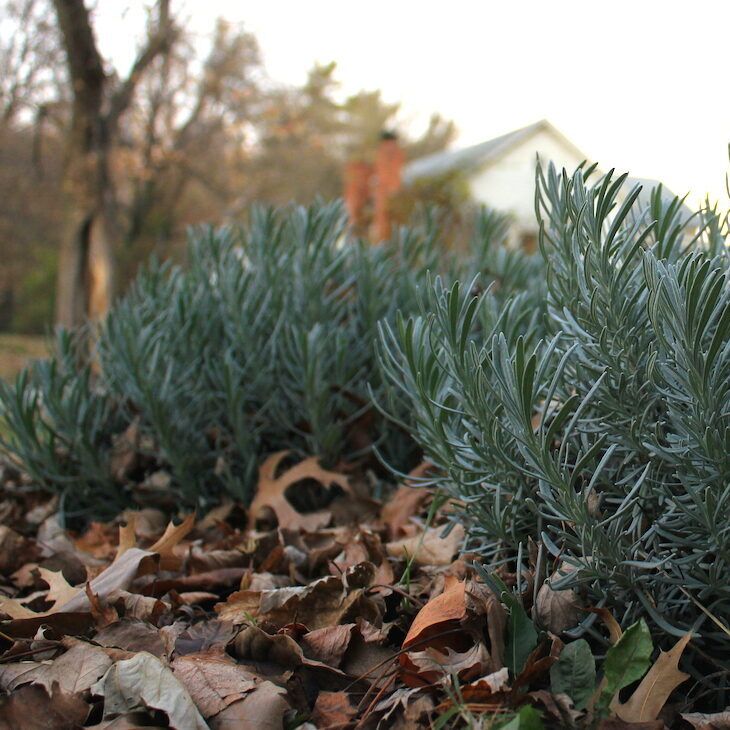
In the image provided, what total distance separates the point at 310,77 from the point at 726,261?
23494 millimetres

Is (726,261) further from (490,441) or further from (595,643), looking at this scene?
(595,643)

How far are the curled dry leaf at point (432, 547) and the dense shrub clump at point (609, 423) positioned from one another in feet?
0.73

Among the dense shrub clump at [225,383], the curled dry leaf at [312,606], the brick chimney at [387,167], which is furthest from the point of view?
the brick chimney at [387,167]

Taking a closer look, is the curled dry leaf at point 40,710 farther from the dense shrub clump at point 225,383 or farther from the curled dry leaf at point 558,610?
the dense shrub clump at point 225,383

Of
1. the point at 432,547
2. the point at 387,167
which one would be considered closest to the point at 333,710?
the point at 432,547

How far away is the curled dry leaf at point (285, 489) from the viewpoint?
2.19 meters

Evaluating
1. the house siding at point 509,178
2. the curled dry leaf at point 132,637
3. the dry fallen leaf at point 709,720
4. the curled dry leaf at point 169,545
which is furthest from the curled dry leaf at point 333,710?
the house siding at point 509,178

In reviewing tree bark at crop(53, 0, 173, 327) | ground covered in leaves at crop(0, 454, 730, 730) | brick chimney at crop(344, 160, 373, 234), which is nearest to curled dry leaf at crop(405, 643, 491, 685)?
ground covered in leaves at crop(0, 454, 730, 730)

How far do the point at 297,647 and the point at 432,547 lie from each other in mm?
502

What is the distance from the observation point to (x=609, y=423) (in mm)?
1344

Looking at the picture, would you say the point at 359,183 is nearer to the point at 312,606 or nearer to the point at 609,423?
the point at 312,606

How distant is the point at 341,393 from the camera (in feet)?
7.74

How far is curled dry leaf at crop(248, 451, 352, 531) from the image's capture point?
86.4 inches

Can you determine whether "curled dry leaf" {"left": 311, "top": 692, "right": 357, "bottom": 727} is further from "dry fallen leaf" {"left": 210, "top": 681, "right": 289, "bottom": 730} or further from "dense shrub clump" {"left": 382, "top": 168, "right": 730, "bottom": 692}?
"dense shrub clump" {"left": 382, "top": 168, "right": 730, "bottom": 692}
